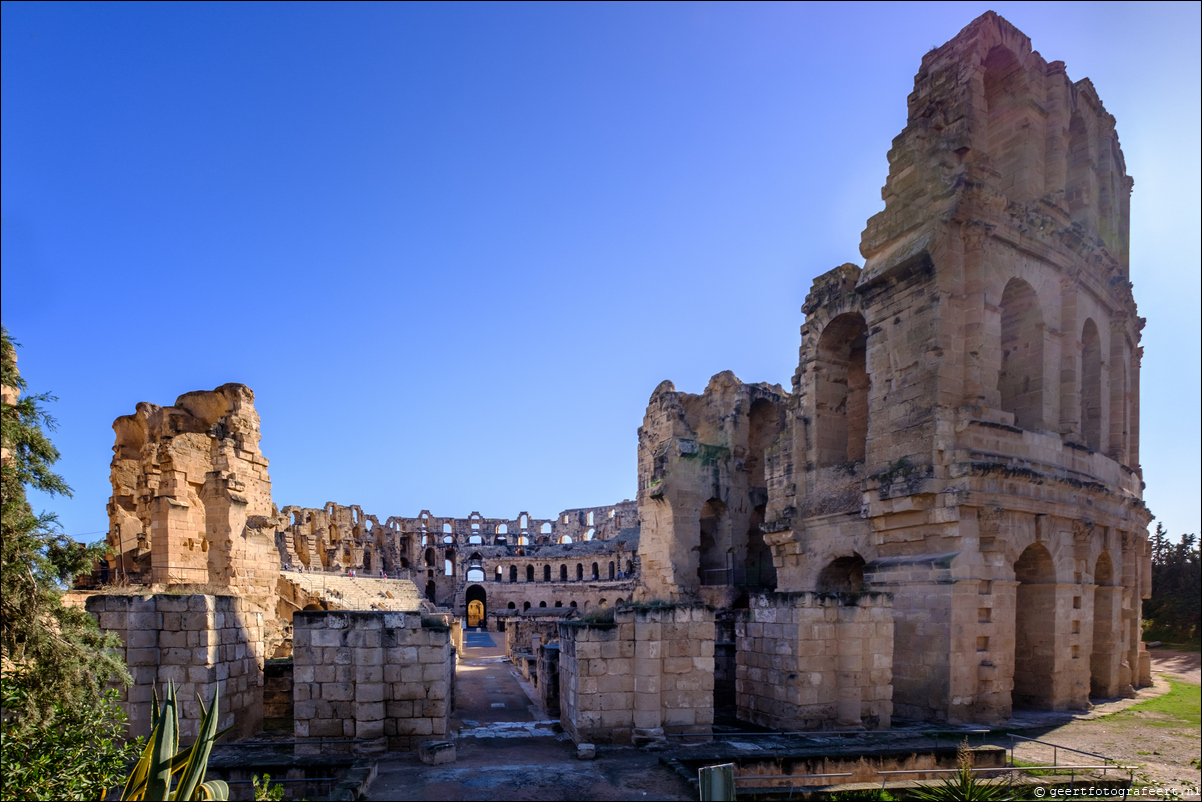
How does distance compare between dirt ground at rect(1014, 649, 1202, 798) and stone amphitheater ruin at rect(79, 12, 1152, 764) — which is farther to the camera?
dirt ground at rect(1014, 649, 1202, 798)

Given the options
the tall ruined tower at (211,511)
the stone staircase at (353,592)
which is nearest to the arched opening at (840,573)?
the stone staircase at (353,592)

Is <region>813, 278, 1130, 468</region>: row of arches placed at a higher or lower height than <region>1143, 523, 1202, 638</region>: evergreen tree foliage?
higher

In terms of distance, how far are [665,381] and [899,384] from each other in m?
11.4

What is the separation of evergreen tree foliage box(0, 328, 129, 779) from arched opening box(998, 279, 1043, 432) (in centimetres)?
1741

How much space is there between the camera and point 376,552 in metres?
48.5

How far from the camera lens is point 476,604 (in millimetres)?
55406

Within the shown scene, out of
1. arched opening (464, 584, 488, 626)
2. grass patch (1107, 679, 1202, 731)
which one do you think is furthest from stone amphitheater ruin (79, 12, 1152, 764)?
arched opening (464, 584, 488, 626)

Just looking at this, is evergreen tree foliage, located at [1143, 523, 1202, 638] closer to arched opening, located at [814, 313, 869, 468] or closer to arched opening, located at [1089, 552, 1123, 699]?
arched opening, located at [1089, 552, 1123, 699]

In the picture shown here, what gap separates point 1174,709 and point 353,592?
997 inches

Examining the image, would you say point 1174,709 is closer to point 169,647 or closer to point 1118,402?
point 1118,402

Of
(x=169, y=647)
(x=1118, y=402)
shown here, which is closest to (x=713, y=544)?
(x=1118, y=402)

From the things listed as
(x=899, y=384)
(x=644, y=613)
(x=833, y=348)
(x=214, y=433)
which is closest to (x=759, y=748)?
(x=644, y=613)

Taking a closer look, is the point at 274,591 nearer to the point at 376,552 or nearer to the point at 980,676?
the point at 980,676

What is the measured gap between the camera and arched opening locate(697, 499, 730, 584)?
23812 mm
